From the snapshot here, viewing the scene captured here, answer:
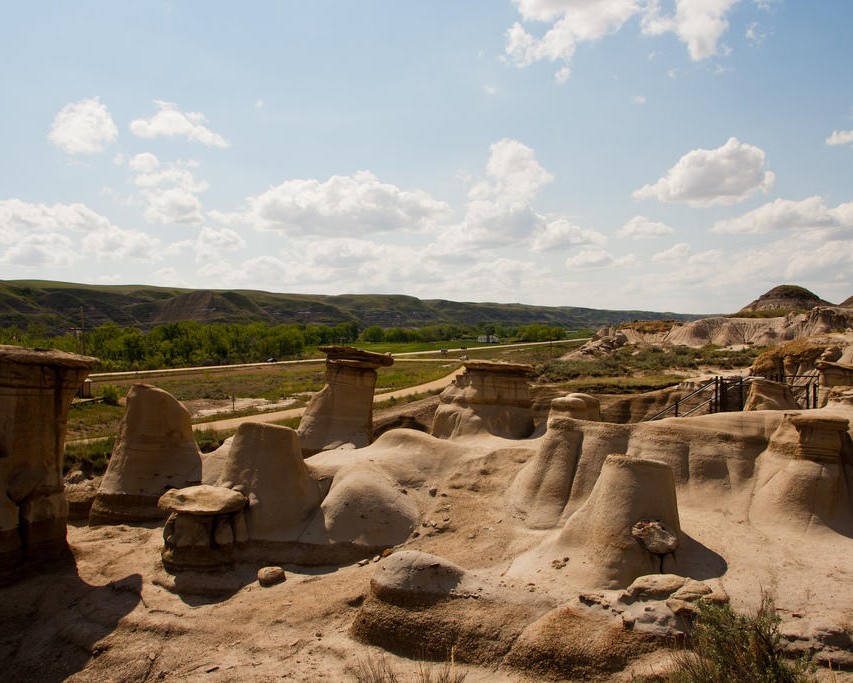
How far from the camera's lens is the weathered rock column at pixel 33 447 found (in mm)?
10594

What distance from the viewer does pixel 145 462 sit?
47.6ft

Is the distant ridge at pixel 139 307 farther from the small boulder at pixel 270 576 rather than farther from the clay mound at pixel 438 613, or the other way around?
the clay mound at pixel 438 613

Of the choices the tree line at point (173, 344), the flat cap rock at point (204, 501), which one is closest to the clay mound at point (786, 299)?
the tree line at point (173, 344)

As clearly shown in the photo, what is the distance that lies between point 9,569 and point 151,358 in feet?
195

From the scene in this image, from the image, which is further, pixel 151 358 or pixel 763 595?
pixel 151 358

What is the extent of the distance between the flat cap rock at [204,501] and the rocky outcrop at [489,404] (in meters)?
6.47

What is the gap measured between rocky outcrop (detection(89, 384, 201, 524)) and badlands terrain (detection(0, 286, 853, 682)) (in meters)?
0.04

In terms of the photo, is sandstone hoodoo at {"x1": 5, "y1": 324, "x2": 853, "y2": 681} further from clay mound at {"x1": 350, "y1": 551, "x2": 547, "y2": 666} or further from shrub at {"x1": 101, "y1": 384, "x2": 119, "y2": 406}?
shrub at {"x1": 101, "y1": 384, "x2": 119, "y2": 406}

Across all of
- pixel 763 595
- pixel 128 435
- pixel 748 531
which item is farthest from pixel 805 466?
pixel 128 435

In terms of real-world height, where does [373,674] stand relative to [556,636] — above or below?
below

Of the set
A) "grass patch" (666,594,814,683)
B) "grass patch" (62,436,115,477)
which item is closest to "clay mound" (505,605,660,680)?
"grass patch" (666,594,814,683)

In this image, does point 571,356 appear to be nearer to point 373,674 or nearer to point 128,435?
point 128,435

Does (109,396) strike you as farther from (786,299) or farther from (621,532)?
(786,299)

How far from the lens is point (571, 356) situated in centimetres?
5291
